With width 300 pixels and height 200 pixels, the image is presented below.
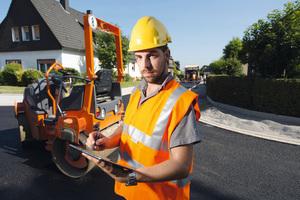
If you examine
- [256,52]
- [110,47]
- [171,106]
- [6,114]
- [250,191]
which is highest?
[110,47]

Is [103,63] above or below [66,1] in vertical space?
below

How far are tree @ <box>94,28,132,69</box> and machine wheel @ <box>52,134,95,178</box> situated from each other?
1823cm

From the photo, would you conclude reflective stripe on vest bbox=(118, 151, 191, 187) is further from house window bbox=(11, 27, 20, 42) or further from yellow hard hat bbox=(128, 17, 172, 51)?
house window bbox=(11, 27, 20, 42)

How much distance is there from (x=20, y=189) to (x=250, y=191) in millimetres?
3841

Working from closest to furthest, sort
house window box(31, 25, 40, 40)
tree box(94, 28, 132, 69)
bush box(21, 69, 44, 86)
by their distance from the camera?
bush box(21, 69, 44, 86), house window box(31, 25, 40, 40), tree box(94, 28, 132, 69)

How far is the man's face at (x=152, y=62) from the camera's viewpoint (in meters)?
1.12

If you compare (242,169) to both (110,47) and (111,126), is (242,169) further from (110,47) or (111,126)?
(110,47)

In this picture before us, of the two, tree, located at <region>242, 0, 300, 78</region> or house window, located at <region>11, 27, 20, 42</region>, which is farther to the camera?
house window, located at <region>11, 27, 20, 42</region>

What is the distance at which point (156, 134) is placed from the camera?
104cm

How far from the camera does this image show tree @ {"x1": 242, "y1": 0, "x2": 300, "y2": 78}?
7016 millimetres

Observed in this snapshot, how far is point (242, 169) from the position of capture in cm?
355

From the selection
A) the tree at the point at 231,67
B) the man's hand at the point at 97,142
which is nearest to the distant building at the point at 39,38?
the tree at the point at 231,67

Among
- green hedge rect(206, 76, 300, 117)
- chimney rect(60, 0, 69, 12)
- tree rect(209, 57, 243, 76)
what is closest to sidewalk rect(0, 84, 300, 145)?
green hedge rect(206, 76, 300, 117)

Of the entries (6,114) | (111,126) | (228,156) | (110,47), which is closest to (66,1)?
(110,47)
